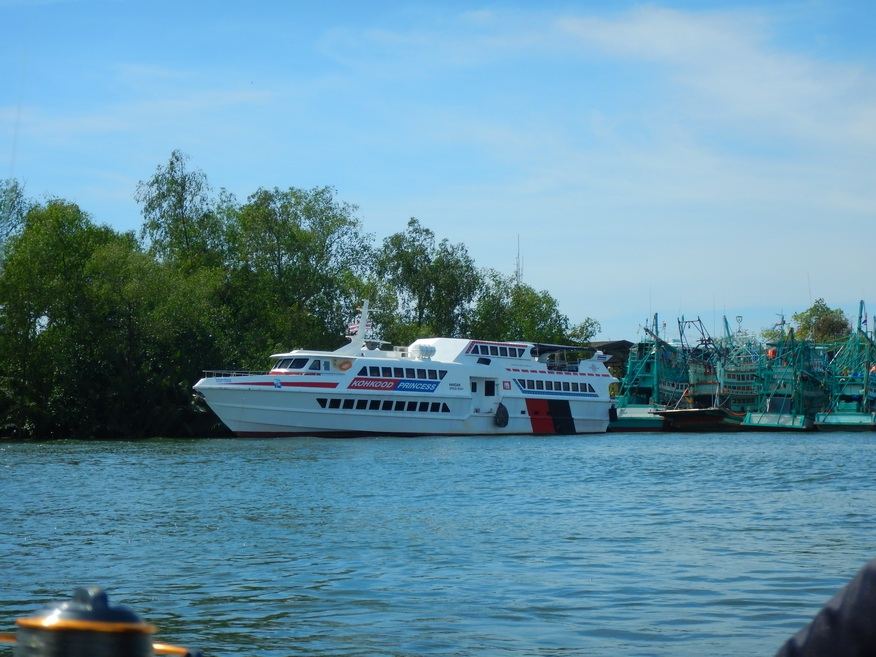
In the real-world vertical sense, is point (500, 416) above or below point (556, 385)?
below

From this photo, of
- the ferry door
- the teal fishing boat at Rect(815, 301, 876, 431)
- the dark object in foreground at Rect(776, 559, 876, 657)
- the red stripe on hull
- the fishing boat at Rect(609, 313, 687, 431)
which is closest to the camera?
the dark object in foreground at Rect(776, 559, 876, 657)

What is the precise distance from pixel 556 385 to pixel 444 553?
47.4 metres

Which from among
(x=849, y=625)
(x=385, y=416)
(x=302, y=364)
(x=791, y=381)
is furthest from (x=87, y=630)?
(x=791, y=381)

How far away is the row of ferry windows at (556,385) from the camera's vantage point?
6022 centimetres

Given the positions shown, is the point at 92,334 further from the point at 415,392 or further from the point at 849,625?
the point at 849,625

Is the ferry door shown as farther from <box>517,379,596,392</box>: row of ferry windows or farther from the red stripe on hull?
the red stripe on hull

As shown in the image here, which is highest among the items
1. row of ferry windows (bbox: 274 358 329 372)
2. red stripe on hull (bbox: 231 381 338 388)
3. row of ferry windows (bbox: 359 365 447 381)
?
row of ferry windows (bbox: 274 358 329 372)

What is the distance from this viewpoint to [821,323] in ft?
418

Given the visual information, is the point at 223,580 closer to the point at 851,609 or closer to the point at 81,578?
the point at 81,578

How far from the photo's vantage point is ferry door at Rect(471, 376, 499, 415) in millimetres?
57719

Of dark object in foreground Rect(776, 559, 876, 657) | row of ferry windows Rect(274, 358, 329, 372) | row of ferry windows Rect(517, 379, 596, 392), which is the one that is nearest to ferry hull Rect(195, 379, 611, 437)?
row of ferry windows Rect(517, 379, 596, 392)

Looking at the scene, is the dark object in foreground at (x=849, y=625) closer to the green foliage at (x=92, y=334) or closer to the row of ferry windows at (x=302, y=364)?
the row of ferry windows at (x=302, y=364)

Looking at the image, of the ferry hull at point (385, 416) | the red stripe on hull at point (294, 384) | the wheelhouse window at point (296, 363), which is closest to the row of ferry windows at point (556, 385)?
the ferry hull at point (385, 416)

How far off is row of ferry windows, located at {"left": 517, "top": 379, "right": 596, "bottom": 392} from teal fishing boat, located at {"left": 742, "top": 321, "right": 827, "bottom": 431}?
40.3 feet
